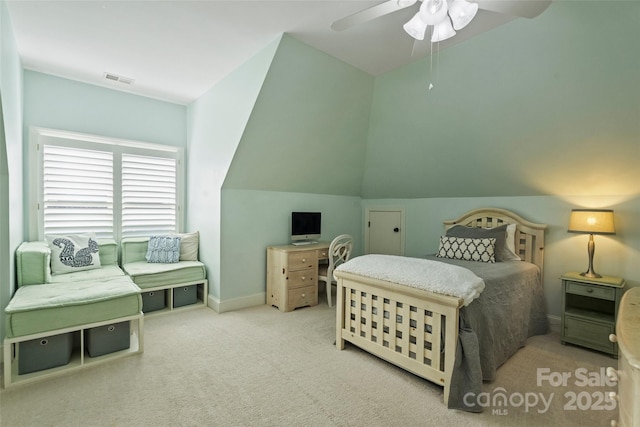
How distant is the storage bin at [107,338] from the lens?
2340 mm

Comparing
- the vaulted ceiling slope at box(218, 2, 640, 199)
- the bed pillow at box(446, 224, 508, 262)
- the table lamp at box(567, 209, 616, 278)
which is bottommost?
the bed pillow at box(446, 224, 508, 262)

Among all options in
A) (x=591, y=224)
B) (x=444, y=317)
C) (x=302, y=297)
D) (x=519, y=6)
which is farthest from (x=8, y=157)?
(x=591, y=224)

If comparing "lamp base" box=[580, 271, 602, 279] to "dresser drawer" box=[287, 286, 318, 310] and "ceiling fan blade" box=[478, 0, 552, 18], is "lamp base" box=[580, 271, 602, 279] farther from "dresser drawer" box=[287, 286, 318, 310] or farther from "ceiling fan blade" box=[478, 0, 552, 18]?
"dresser drawer" box=[287, 286, 318, 310]

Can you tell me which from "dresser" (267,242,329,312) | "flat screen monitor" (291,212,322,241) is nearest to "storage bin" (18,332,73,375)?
"dresser" (267,242,329,312)

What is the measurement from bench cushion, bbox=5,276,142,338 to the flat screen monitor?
194cm

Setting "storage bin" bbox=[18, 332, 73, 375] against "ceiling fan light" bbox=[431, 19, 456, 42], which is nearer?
"ceiling fan light" bbox=[431, 19, 456, 42]

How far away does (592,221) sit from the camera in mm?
2652

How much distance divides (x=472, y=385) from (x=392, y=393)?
498 mm

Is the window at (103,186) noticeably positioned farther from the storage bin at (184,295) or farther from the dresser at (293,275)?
the dresser at (293,275)

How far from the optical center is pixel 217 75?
3289 mm

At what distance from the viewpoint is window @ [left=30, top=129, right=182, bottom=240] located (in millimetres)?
3279

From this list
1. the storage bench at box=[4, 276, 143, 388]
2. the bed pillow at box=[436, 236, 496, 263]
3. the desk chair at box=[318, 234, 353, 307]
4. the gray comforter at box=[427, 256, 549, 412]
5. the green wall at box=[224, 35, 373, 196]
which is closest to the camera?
the gray comforter at box=[427, 256, 549, 412]

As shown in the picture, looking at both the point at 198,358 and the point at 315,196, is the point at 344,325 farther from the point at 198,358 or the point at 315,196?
the point at 315,196

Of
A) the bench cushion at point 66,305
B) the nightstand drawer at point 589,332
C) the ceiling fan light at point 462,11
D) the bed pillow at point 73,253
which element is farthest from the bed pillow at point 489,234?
A: the bed pillow at point 73,253
